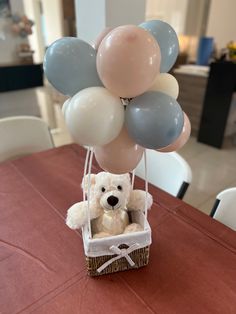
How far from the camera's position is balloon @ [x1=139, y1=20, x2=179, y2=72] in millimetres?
613

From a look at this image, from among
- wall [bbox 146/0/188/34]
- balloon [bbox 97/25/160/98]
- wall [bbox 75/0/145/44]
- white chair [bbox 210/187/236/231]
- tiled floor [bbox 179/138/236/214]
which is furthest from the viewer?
wall [bbox 146/0/188/34]

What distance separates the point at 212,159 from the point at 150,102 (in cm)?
259

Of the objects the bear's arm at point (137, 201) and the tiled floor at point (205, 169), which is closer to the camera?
the bear's arm at point (137, 201)

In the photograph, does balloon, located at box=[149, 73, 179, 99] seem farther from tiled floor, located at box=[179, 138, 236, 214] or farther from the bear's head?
tiled floor, located at box=[179, 138, 236, 214]

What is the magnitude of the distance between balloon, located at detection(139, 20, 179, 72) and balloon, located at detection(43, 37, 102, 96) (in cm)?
16

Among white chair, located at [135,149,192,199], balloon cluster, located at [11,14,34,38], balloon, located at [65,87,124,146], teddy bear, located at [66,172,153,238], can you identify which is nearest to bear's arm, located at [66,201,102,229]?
teddy bear, located at [66,172,153,238]

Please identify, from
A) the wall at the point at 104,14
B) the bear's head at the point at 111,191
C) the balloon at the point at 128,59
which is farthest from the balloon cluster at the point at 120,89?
the wall at the point at 104,14

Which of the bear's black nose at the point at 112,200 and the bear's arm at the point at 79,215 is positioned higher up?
the bear's black nose at the point at 112,200

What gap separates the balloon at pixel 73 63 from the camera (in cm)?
59

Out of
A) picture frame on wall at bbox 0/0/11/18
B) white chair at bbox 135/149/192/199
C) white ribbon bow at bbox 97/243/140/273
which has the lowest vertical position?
white chair at bbox 135/149/192/199

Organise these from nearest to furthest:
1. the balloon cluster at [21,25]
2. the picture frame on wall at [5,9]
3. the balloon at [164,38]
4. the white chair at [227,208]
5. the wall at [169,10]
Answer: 1. the balloon at [164,38]
2. the white chair at [227,208]
3. the picture frame on wall at [5,9]
4. the balloon cluster at [21,25]
5. the wall at [169,10]

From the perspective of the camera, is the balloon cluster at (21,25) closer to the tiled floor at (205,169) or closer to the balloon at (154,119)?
the tiled floor at (205,169)

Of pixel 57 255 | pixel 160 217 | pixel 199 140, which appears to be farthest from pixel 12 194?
pixel 199 140

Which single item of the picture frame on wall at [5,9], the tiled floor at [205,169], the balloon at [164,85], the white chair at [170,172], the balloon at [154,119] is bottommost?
the tiled floor at [205,169]
